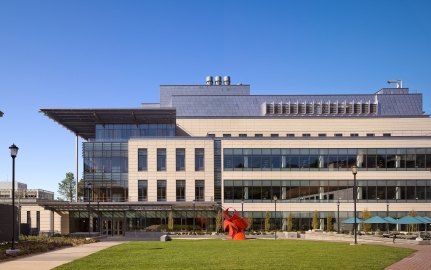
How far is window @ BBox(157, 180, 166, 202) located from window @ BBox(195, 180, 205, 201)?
437cm

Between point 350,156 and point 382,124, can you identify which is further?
point 382,124

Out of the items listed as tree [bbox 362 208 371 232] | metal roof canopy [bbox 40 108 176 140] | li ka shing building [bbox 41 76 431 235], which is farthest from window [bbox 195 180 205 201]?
tree [bbox 362 208 371 232]

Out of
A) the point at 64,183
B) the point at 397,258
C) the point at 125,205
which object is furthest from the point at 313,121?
the point at 64,183

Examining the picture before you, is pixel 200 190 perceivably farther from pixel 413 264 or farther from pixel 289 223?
pixel 413 264

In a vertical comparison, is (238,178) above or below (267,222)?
above

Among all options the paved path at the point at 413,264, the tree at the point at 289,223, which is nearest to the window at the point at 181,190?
the tree at the point at 289,223

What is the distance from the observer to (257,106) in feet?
314

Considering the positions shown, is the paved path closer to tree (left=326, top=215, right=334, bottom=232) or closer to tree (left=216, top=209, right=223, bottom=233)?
tree (left=326, top=215, right=334, bottom=232)

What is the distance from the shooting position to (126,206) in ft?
280

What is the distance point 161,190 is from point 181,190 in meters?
2.73

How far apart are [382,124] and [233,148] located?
23.0 meters

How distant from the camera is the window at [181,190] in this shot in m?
86.3

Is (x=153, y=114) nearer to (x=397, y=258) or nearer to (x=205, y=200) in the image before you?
(x=205, y=200)

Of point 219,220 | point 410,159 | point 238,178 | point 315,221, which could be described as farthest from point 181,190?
point 410,159
